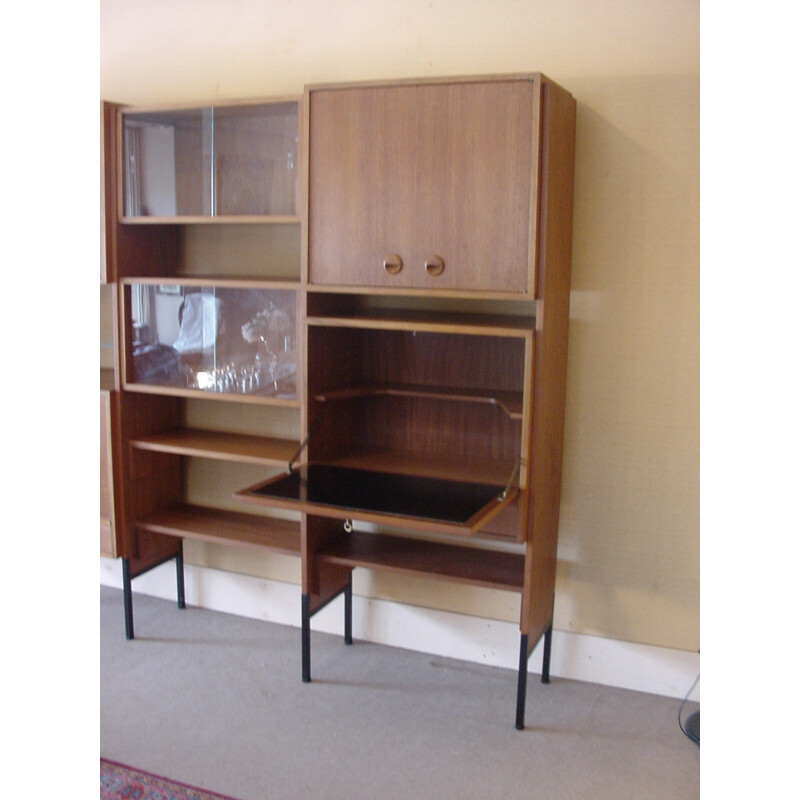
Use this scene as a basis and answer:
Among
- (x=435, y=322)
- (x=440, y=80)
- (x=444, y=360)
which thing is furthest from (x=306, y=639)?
(x=440, y=80)

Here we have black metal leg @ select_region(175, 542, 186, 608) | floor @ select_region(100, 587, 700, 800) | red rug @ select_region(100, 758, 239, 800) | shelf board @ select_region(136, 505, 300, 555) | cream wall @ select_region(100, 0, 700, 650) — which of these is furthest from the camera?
black metal leg @ select_region(175, 542, 186, 608)

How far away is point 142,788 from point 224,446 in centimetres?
122

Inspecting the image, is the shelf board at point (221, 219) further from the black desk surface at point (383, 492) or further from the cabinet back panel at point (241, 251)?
the black desk surface at point (383, 492)

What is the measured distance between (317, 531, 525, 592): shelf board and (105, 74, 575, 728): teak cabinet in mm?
10

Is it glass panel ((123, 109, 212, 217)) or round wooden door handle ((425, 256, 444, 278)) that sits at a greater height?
glass panel ((123, 109, 212, 217))

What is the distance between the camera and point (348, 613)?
315cm

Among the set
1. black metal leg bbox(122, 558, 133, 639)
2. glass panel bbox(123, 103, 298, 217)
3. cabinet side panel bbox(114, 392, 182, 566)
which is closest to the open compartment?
glass panel bbox(123, 103, 298, 217)

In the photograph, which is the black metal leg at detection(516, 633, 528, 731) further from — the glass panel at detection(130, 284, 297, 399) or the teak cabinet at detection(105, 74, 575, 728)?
the glass panel at detection(130, 284, 297, 399)

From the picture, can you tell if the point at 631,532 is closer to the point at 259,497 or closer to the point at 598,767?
the point at 598,767

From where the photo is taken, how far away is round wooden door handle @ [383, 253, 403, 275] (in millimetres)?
2494

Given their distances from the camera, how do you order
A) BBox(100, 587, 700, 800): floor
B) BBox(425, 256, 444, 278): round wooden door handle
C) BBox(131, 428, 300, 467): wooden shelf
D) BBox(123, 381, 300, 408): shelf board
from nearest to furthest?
1. BBox(100, 587, 700, 800): floor
2. BBox(425, 256, 444, 278): round wooden door handle
3. BBox(123, 381, 300, 408): shelf board
4. BBox(131, 428, 300, 467): wooden shelf

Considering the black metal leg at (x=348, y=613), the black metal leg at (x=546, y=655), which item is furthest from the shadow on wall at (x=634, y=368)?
the black metal leg at (x=348, y=613)

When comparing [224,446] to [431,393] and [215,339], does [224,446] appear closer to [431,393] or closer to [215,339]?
[215,339]

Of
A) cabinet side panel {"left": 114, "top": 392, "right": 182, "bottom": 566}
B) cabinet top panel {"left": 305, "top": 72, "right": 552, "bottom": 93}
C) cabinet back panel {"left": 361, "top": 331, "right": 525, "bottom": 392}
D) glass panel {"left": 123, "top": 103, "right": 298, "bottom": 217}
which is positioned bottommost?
cabinet side panel {"left": 114, "top": 392, "right": 182, "bottom": 566}
